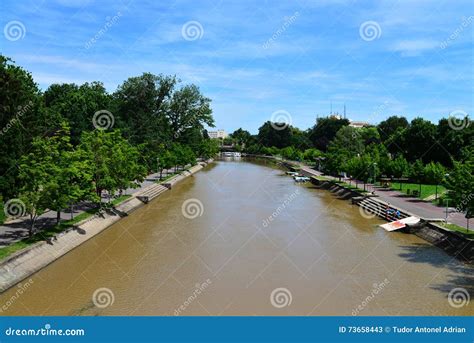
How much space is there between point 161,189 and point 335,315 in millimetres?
36033

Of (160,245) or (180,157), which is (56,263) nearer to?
(160,245)

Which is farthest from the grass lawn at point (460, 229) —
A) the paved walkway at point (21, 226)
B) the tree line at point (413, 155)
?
the paved walkway at point (21, 226)

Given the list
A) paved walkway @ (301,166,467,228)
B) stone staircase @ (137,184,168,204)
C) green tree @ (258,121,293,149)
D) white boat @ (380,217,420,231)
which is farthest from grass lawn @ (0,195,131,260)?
green tree @ (258,121,293,149)

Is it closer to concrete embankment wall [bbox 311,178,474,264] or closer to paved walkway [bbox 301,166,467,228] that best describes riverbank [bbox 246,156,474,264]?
concrete embankment wall [bbox 311,178,474,264]

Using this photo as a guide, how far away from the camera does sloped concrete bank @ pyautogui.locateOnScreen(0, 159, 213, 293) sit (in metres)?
17.5

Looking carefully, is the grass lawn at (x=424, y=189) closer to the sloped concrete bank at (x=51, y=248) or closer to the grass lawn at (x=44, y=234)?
the sloped concrete bank at (x=51, y=248)

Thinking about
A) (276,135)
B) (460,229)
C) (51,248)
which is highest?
(276,135)

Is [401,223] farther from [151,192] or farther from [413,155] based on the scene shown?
[413,155]

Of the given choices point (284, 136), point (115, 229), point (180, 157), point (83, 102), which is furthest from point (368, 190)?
point (284, 136)

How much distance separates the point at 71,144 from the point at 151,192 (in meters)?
13.4

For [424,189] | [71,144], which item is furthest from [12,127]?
[424,189]

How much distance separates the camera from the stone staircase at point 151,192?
40.3 m

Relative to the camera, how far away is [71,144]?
32125mm

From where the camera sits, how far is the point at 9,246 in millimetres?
19375
